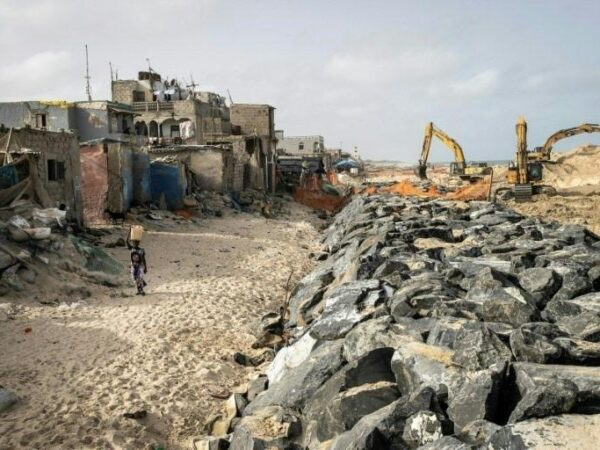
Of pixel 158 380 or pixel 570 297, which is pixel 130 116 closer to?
pixel 158 380

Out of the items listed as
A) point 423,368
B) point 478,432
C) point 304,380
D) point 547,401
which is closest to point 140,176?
point 304,380

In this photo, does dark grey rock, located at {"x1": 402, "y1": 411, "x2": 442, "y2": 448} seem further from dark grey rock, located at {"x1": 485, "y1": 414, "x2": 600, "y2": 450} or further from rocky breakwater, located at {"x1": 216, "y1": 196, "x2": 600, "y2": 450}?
dark grey rock, located at {"x1": 485, "y1": 414, "x2": 600, "y2": 450}

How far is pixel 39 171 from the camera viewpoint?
1287 cm

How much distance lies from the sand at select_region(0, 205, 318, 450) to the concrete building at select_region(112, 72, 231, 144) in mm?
23102

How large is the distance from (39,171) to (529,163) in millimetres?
20577

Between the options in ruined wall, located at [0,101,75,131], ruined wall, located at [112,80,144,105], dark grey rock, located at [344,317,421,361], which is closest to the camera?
dark grey rock, located at [344,317,421,361]

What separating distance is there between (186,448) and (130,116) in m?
28.6

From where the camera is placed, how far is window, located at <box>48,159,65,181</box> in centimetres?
1360

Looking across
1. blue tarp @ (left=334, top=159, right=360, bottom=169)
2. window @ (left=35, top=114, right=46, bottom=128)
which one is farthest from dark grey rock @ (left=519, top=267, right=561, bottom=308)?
blue tarp @ (left=334, top=159, right=360, bottom=169)

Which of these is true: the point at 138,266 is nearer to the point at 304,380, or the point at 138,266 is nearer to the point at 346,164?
the point at 304,380

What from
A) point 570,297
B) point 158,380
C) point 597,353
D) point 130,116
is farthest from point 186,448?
point 130,116

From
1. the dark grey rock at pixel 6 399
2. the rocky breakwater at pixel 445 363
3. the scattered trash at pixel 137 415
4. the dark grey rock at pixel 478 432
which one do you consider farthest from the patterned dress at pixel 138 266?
the dark grey rock at pixel 478 432

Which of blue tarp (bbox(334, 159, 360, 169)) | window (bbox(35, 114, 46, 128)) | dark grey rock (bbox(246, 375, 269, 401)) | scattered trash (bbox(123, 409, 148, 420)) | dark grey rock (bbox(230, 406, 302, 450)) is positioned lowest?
scattered trash (bbox(123, 409, 148, 420))

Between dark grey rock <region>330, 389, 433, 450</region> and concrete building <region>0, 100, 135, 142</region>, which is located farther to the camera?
concrete building <region>0, 100, 135, 142</region>
